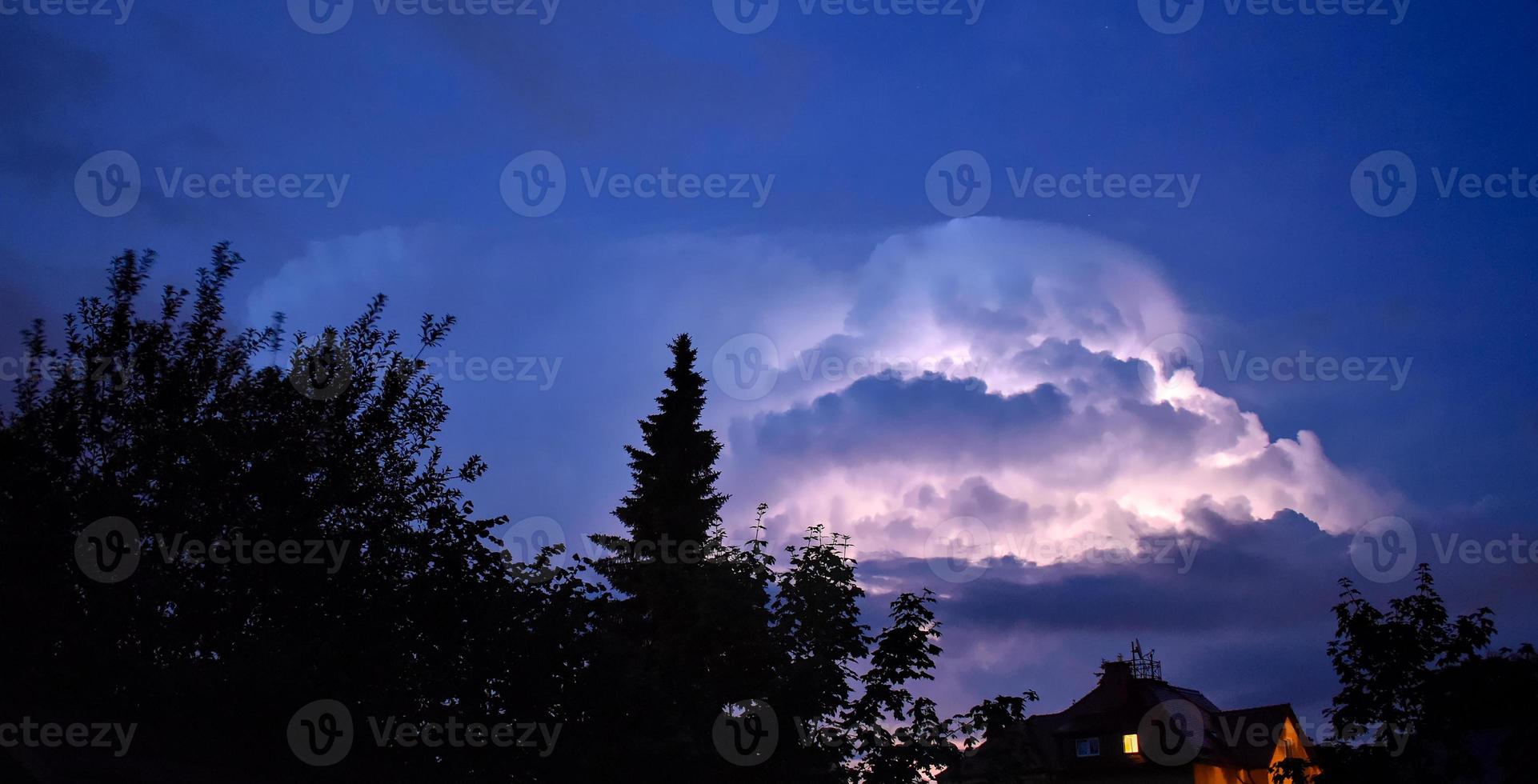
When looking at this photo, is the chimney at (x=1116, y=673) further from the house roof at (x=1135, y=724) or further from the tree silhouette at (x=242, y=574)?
the tree silhouette at (x=242, y=574)

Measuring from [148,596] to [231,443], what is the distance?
281 centimetres

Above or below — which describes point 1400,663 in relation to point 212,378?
below

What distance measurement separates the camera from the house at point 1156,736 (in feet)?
177

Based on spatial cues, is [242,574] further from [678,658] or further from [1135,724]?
[1135,724]

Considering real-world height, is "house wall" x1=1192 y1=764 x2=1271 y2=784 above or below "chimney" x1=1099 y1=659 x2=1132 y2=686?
below

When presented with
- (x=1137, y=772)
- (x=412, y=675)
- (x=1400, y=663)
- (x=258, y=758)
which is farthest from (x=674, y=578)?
(x=1137, y=772)

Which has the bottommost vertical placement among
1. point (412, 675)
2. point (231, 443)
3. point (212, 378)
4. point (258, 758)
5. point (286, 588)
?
point (258, 758)

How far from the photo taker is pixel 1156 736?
5466 cm

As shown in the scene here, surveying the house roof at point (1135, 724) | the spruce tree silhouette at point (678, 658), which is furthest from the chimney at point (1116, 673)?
the spruce tree silhouette at point (678, 658)

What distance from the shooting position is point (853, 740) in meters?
22.5

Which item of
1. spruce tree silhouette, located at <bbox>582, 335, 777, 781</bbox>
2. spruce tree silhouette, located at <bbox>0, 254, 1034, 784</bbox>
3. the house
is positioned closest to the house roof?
the house

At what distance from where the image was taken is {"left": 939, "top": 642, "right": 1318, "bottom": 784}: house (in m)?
54.0

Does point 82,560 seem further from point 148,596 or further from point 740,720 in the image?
point 740,720

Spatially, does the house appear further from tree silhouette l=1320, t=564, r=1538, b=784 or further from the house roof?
tree silhouette l=1320, t=564, r=1538, b=784
